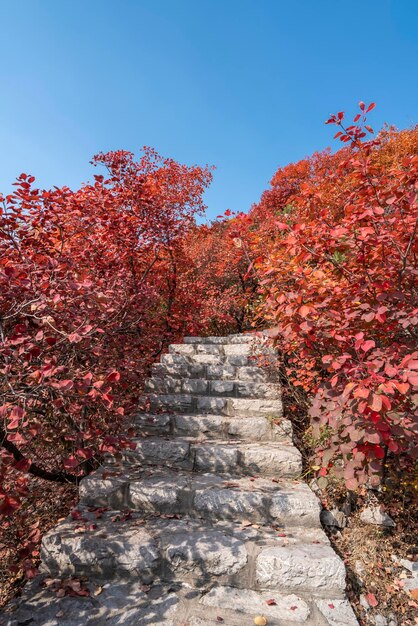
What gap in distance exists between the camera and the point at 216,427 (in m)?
3.92

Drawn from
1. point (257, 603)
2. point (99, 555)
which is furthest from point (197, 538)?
point (99, 555)

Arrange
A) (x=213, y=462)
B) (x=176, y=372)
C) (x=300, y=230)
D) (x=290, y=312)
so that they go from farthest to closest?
1. (x=176, y=372)
2. (x=213, y=462)
3. (x=300, y=230)
4. (x=290, y=312)

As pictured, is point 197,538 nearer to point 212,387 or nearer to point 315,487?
point 315,487

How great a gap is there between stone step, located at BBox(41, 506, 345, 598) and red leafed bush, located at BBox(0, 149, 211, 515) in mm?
642

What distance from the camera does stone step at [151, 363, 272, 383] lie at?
4789mm

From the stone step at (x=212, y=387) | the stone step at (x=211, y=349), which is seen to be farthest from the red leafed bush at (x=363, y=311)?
the stone step at (x=211, y=349)

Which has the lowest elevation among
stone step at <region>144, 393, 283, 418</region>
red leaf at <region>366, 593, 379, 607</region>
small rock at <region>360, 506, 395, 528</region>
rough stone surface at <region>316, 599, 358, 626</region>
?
red leaf at <region>366, 593, 379, 607</region>

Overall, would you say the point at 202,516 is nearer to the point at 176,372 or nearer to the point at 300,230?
the point at 176,372

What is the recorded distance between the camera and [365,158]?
8.48 feet

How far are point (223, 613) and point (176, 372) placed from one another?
3.17m

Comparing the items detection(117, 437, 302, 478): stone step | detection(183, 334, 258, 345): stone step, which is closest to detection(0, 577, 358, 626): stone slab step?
detection(117, 437, 302, 478): stone step

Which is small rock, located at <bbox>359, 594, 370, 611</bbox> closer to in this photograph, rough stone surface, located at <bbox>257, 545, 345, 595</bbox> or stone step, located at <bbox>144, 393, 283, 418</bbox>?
rough stone surface, located at <bbox>257, 545, 345, 595</bbox>

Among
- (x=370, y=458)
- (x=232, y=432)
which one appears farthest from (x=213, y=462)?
(x=370, y=458)

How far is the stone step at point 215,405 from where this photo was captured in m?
4.15
